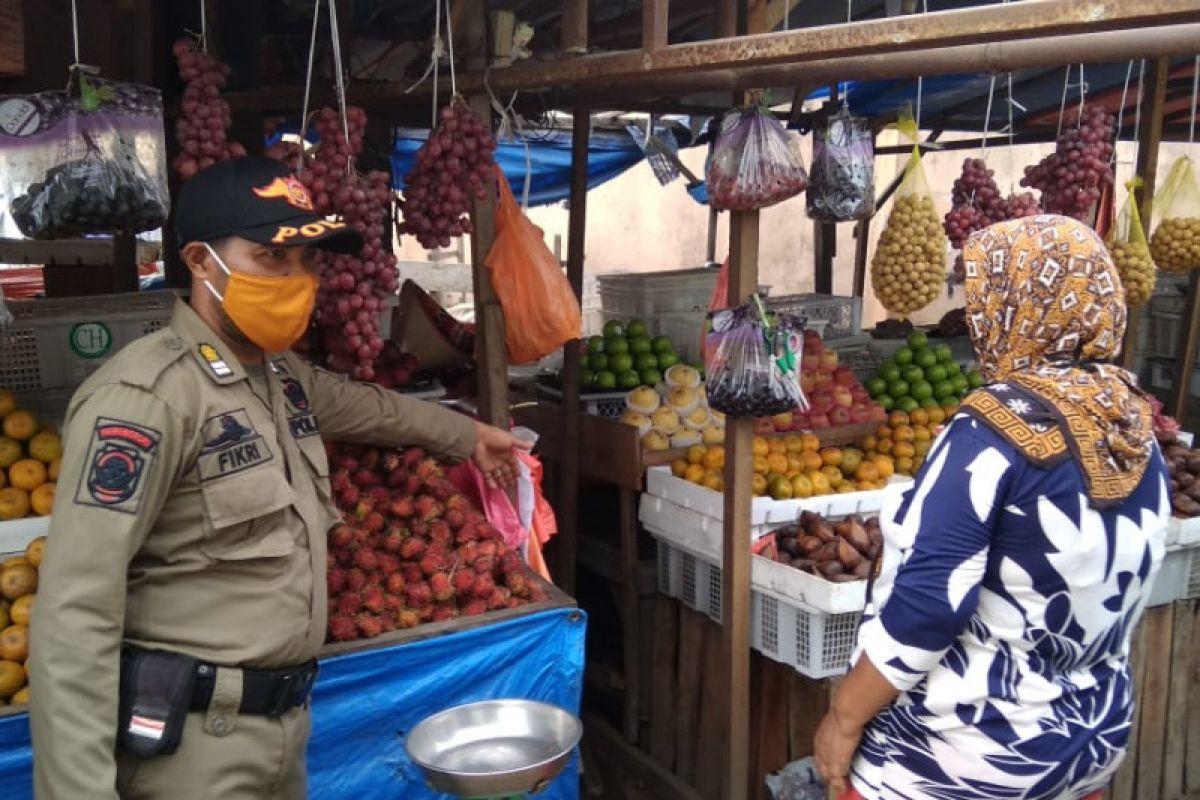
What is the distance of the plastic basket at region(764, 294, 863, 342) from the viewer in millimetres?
5586

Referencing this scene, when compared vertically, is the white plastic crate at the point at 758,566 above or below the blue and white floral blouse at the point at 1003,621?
below

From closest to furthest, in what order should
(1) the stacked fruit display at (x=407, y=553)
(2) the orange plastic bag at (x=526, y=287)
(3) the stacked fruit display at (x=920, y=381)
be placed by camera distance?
1. (1) the stacked fruit display at (x=407, y=553)
2. (2) the orange plastic bag at (x=526, y=287)
3. (3) the stacked fruit display at (x=920, y=381)

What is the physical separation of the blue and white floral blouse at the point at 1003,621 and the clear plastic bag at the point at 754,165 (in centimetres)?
125

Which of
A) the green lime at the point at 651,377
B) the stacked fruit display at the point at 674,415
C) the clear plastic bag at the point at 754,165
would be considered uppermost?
the clear plastic bag at the point at 754,165

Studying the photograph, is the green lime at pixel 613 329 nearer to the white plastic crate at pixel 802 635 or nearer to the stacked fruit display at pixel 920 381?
the stacked fruit display at pixel 920 381

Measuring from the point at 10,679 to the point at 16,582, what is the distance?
Result: 0.27 m

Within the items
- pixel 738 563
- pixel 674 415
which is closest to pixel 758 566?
pixel 738 563

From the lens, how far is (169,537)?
1.83 meters

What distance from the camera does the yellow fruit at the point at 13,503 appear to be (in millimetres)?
2691

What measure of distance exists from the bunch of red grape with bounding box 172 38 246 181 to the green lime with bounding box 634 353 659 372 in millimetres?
2391

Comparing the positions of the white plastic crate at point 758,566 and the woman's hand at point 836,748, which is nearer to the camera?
the woman's hand at point 836,748

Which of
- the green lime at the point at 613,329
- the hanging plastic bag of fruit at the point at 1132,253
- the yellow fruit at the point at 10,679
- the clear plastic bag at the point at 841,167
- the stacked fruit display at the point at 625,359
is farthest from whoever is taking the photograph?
the green lime at the point at 613,329

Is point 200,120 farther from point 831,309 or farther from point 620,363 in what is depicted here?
point 831,309

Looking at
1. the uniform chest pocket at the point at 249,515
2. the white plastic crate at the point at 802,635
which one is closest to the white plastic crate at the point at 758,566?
the white plastic crate at the point at 802,635
